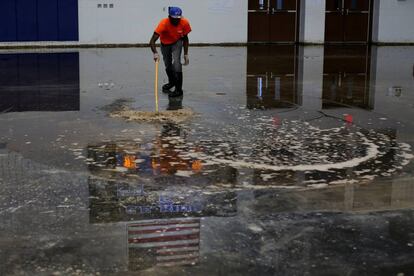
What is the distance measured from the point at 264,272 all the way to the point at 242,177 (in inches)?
76.3

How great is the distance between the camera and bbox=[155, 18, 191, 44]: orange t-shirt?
32.6 feet

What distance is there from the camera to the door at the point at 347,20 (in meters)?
24.8

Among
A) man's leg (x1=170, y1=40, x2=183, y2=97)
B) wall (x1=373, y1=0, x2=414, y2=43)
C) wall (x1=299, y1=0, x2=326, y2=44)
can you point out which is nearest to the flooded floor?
man's leg (x1=170, y1=40, x2=183, y2=97)

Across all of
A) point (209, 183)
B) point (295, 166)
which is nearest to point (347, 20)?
point (295, 166)

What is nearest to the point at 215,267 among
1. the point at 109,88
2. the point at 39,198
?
the point at 39,198

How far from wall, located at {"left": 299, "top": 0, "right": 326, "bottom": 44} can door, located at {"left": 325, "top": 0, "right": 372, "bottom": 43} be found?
451 mm

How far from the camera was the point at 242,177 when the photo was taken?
5.32 meters

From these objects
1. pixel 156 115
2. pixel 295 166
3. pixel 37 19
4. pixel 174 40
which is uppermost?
pixel 37 19

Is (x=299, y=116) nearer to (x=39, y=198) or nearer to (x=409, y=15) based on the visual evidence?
(x=39, y=198)

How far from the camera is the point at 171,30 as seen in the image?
998 centimetres

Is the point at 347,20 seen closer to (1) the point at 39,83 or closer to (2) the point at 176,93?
(1) the point at 39,83

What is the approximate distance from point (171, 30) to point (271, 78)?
3.60 meters

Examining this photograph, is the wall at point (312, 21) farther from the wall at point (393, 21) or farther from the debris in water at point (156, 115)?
the debris in water at point (156, 115)

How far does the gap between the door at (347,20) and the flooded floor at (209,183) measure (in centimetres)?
1456
